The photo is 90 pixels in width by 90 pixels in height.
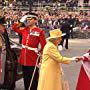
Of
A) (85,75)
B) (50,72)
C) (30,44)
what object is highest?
(30,44)

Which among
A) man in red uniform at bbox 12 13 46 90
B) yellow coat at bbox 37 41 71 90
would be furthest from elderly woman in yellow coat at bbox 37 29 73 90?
man in red uniform at bbox 12 13 46 90

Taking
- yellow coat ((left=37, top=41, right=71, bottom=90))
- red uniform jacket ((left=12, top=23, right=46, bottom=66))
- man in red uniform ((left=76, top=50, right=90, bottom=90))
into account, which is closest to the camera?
yellow coat ((left=37, top=41, right=71, bottom=90))

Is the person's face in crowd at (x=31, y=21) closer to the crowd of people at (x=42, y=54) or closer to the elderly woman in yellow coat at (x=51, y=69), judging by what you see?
the crowd of people at (x=42, y=54)

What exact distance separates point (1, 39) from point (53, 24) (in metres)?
24.7

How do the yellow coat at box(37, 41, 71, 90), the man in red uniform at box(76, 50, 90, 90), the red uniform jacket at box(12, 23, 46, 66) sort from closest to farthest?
the yellow coat at box(37, 41, 71, 90), the man in red uniform at box(76, 50, 90, 90), the red uniform jacket at box(12, 23, 46, 66)

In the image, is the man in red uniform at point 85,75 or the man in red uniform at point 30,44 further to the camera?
the man in red uniform at point 30,44

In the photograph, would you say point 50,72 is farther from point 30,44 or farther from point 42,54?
point 30,44

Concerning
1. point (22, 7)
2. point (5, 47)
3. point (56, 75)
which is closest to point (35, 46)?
point (5, 47)

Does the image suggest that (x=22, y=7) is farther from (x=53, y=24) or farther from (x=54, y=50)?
(x=54, y=50)

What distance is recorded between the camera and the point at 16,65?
9.87 m

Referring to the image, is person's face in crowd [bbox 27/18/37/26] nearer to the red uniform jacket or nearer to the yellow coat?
the red uniform jacket

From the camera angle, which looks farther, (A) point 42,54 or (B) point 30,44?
(B) point 30,44

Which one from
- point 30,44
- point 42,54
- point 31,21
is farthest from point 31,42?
point 42,54

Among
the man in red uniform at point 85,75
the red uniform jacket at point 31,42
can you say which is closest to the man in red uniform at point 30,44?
the red uniform jacket at point 31,42
